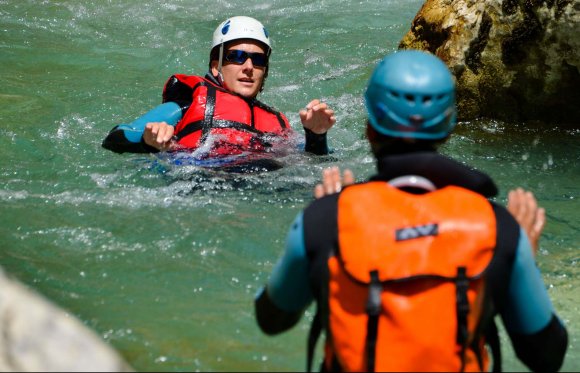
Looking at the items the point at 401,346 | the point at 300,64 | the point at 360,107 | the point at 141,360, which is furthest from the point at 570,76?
the point at 401,346

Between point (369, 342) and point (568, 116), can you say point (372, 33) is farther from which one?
point (369, 342)

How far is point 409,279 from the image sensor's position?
7.98 ft

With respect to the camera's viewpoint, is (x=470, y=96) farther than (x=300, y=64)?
No

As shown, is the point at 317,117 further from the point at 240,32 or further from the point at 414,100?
the point at 414,100

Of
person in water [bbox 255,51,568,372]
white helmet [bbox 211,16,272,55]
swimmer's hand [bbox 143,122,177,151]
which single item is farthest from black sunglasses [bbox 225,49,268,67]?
→ person in water [bbox 255,51,568,372]

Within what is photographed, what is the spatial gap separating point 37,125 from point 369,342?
5.74 metres

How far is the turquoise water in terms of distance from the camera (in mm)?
4121

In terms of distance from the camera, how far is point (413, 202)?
2510mm

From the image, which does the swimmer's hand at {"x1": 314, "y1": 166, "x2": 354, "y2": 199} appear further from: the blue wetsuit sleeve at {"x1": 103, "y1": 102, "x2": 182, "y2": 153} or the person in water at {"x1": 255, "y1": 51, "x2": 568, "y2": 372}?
the blue wetsuit sleeve at {"x1": 103, "y1": 102, "x2": 182, "y2": 153}

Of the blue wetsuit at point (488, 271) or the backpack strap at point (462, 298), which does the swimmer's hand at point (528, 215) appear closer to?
the blue wetsuit at point (488, 271)

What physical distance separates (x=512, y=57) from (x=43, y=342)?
18.2 feet

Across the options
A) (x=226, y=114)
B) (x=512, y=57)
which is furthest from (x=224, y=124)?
(x=512, y=57)

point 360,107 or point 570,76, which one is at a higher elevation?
point 570,76

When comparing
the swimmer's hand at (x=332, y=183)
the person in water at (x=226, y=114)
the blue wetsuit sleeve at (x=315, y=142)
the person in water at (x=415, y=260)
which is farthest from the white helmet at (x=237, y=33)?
the person in water at (x=415, y=260)
